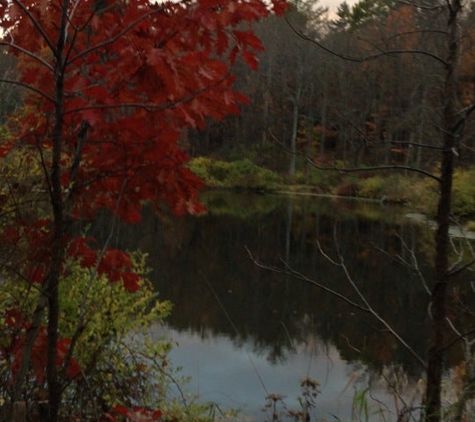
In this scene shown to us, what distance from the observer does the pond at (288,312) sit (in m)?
7.61

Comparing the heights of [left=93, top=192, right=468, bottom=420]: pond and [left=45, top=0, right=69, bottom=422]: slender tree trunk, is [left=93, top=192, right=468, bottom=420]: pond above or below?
below

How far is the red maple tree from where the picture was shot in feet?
7.76

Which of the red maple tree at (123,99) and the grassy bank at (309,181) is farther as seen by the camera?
the grassy bank at (309,181)

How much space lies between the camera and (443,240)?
3.45 meters

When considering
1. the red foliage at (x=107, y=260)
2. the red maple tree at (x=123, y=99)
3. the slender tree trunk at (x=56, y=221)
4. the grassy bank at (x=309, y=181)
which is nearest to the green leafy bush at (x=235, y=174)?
the grassy bank at (x=309, y=181)

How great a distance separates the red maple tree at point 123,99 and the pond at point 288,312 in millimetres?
286

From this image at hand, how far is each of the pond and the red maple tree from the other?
29 cm

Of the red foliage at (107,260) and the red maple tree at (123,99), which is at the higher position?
the red maple tree at (123,99)

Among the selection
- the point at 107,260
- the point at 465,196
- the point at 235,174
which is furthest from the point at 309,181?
the point at 107,260

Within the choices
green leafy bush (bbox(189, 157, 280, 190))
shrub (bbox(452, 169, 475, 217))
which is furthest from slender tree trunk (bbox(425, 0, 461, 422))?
green leafy bush (bbox(189, 157, 280, 190))

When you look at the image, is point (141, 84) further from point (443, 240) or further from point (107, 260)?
point (443, 240)

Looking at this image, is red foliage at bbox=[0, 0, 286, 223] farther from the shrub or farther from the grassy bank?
the grassy bank

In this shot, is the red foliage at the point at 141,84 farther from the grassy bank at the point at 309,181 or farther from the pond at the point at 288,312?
the grassy bank at the point at 309,181

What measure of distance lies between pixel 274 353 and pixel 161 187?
285 inches
